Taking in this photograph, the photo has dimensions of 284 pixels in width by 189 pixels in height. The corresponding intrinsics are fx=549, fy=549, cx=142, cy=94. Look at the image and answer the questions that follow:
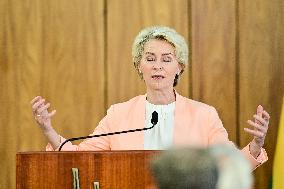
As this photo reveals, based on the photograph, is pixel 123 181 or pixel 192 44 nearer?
pixel 123 181

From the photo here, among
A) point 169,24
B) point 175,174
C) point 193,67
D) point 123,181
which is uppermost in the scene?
point 169,24

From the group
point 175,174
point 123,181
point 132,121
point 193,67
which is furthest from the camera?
point 193,67

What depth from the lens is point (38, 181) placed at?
5.34ft

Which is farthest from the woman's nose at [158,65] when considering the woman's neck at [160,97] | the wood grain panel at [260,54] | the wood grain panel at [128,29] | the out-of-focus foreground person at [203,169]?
the out-of-focus foreground person at [203,169]

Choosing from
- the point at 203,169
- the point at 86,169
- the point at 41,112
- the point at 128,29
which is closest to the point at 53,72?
the point at 128,29

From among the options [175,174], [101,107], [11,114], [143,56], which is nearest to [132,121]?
[143,56]

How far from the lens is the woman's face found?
2.38 meters

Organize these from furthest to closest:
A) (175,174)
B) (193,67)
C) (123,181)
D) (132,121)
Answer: (193,67) < (132,121) < (123,181) < (175,174)

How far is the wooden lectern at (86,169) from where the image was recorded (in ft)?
5.24

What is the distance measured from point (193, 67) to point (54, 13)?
84 cm

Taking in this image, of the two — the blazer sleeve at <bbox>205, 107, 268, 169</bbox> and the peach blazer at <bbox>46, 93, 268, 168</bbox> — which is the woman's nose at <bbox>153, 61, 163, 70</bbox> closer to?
the peach blazer at <bbox>46, 93, 268, 168</bbox>

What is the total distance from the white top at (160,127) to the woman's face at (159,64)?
91mm

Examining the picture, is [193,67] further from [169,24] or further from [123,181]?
[123,181]

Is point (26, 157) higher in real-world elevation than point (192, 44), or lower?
lower
